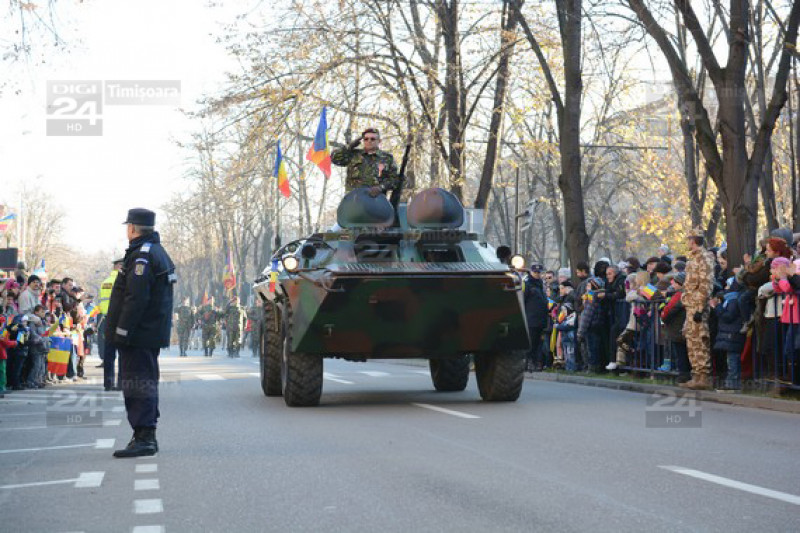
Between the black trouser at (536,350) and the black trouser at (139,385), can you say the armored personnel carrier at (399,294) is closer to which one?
the black trouser at (139,385)

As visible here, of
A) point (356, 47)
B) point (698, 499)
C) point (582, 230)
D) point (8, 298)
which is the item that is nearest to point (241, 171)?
point (356, 47)

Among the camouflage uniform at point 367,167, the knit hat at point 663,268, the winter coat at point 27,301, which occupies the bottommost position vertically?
the winter coat at point 27,301

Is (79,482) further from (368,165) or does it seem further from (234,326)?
(234,326)

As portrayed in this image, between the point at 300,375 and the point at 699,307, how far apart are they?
5317 millimetres

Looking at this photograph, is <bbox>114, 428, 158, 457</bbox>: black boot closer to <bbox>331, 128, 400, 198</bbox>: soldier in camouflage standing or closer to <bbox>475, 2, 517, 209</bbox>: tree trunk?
<bbox>331, 128, 400, 198</bbox>: soldier in camouflage standing

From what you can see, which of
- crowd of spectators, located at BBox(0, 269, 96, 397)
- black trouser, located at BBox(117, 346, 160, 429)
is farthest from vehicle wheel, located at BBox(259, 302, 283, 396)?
black trouser, located at BBox(117, 346, 160, 429)

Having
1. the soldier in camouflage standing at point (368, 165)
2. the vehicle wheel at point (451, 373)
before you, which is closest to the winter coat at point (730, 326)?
the vehicle wheel at point (451, 373)

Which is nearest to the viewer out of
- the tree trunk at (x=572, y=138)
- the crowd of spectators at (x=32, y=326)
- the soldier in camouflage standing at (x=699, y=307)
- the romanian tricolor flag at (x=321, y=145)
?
the soldier in camouflage standing at (x=699, y=307)

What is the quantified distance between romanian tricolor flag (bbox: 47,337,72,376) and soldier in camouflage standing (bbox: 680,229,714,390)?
1081cm

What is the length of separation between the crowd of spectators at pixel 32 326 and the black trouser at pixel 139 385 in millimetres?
8730

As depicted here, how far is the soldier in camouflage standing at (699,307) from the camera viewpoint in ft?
53.7

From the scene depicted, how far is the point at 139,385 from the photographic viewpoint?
9.83 meters

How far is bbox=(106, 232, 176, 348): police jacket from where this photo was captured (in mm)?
9781

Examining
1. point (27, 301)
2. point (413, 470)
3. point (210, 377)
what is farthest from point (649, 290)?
point (413, 470)
